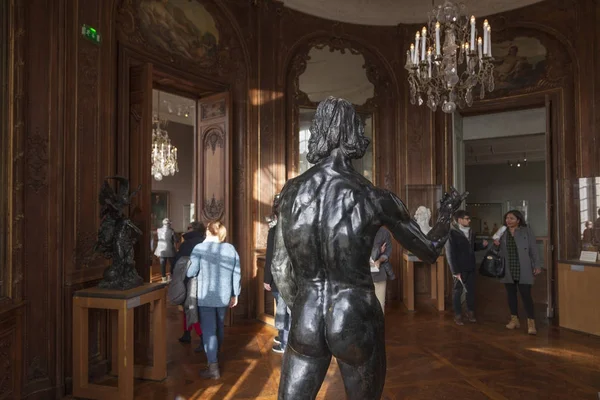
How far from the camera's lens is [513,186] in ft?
60.3

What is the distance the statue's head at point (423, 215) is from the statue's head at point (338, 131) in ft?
20.6

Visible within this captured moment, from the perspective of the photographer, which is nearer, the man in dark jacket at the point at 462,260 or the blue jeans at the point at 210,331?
the blue jeans at the point at 210,331

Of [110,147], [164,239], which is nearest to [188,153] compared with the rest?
[164,239]

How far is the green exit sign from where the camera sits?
440 cm

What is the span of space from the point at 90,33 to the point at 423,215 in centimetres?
603

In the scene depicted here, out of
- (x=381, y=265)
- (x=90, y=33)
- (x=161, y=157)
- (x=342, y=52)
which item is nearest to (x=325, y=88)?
(x=342, y=52)

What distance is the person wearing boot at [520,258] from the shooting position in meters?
5.93

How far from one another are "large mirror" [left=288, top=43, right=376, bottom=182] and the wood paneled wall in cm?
22

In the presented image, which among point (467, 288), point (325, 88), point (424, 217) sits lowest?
point (467, 288)

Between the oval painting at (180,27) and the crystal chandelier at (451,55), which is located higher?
the oval painting at (180,27)

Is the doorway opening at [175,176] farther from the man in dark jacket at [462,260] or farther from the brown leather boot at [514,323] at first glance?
the brown leather boot at [514,323]

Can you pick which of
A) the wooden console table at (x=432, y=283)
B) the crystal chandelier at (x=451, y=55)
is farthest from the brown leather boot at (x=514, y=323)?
the crystal chandelier at (x=451, y=55)

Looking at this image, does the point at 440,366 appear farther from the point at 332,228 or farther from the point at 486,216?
the point at 486,216

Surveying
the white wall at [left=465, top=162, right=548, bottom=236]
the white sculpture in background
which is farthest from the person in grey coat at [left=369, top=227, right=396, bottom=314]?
the white wall at [left=465, top=162, right=548, bottom=236]
